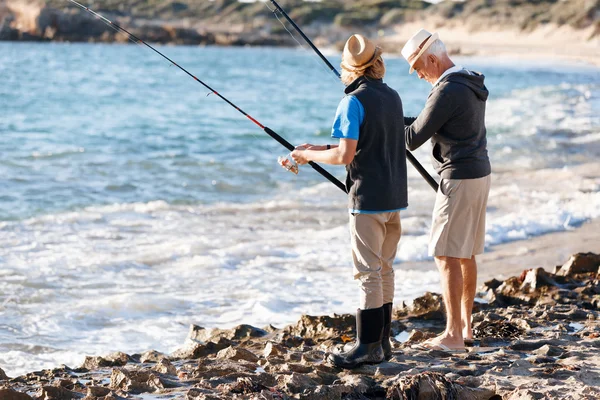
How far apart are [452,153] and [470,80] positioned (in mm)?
355

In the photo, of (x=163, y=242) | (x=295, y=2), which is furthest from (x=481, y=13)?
(x=163, y=242)

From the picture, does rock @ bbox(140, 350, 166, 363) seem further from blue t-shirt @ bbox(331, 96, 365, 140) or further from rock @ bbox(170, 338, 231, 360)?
blue t-shirt @ bbox(331, 96, 365, 140)

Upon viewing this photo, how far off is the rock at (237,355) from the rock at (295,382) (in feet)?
1.67

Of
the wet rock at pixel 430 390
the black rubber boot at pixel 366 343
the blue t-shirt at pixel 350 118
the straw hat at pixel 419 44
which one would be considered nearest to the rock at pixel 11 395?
the black rubber boot at pixel 366 343

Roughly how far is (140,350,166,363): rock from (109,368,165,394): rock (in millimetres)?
630

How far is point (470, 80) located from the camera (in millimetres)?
4086

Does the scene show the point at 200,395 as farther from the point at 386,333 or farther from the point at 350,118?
the point at 350,118

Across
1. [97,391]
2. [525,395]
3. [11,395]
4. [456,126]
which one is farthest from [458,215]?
[11,395]

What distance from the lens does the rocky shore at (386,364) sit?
361 centimetres

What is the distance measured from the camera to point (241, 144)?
15820 mm

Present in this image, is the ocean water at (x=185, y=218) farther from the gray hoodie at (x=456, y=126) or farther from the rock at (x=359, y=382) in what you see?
the gray hoodie at (x=456, y=126)

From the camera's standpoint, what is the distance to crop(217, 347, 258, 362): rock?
4296mm

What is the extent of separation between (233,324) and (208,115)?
1568 cm

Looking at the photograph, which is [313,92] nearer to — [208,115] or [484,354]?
[208,115]
